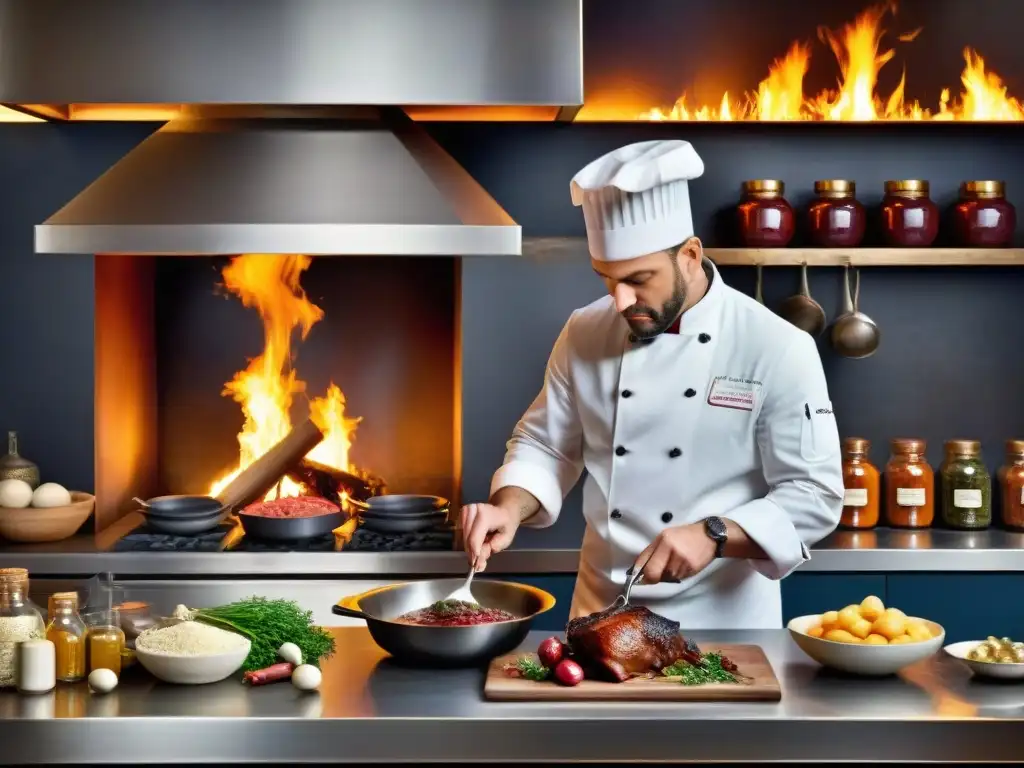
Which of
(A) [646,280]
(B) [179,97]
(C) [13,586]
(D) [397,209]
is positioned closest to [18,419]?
(B) [179,97]

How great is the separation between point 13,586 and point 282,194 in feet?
4.28

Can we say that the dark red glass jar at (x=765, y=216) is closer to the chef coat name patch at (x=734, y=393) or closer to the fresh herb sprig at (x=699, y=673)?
the chef coat name patch at (x=734, y=393)

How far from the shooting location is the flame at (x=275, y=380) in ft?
14.5

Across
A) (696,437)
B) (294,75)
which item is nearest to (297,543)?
(294,75)

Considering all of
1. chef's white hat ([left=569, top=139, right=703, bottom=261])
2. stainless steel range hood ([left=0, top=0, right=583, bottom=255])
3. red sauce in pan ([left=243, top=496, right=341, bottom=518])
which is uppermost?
stainless steel range hood ([left=0, top=0, right=583, bottom=255])

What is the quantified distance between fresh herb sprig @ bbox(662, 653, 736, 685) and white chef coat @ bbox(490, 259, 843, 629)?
0.54 meters

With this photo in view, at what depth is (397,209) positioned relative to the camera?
3.14m

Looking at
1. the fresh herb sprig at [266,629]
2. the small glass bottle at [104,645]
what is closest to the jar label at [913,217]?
the fresh herb sprig at [266,629]

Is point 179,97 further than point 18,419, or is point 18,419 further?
point 18,419

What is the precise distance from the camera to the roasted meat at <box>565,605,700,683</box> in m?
2.15

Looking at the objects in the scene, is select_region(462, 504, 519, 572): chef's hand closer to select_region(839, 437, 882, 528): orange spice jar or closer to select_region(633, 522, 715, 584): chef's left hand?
select_region(633, 522, 715, 584): chef's left hand

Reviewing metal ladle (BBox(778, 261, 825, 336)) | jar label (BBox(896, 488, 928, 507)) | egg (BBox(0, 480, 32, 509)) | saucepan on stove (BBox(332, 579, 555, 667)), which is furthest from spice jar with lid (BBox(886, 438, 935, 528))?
egg (BBox(0, 480, 32, 509))

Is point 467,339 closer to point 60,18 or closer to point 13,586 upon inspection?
point 60,18

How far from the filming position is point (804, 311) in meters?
4.09
